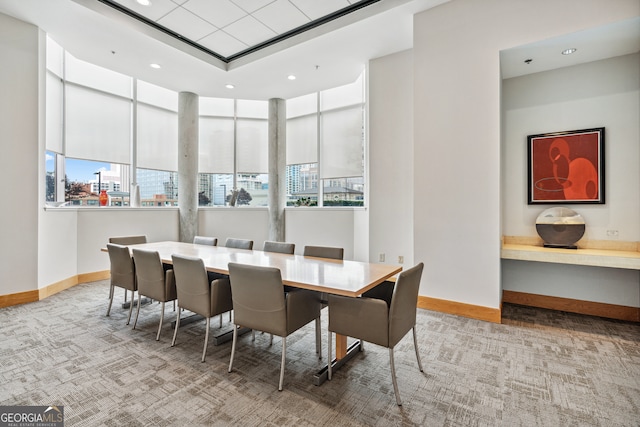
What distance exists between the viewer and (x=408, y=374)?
2.23m

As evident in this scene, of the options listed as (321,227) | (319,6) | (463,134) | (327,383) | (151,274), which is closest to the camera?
(327,383)

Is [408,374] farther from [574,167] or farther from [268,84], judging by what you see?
[268,84]

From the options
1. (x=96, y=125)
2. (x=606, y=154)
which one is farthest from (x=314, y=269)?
(x=96, y=125)

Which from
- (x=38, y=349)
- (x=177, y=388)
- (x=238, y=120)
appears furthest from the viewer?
(x=238, y=120)

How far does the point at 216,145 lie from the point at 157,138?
1155mm

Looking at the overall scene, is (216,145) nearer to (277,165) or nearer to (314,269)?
(277,165)

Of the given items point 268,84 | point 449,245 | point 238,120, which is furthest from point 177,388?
point 238,120

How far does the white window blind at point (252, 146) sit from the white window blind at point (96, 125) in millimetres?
2115

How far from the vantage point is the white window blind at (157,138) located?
222 inches

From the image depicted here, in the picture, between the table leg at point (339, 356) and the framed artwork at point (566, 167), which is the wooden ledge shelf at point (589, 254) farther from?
the table leg at point (339, 356)

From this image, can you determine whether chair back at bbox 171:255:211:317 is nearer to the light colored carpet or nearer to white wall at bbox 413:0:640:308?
the light colored carpet

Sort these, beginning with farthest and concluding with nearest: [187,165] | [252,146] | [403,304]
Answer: [252,146], [187,165], [403,304]

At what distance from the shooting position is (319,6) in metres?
3.60

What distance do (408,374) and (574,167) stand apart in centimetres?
319
